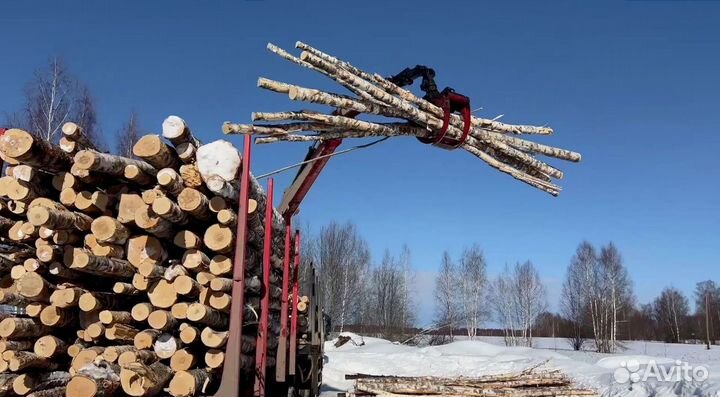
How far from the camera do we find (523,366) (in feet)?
55.4

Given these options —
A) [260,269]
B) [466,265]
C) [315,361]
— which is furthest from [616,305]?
[260,269]

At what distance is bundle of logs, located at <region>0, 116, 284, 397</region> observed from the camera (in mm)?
4254

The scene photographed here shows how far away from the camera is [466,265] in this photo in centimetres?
5075

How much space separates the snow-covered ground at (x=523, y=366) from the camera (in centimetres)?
1060

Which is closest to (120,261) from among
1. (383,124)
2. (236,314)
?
(236,314)

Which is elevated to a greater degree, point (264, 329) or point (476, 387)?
point (264, 329)

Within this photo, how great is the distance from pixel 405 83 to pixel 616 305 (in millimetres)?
43480

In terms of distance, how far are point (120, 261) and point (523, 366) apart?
14911 millimetres

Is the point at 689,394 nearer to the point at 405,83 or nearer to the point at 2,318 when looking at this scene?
the point at 405,83
